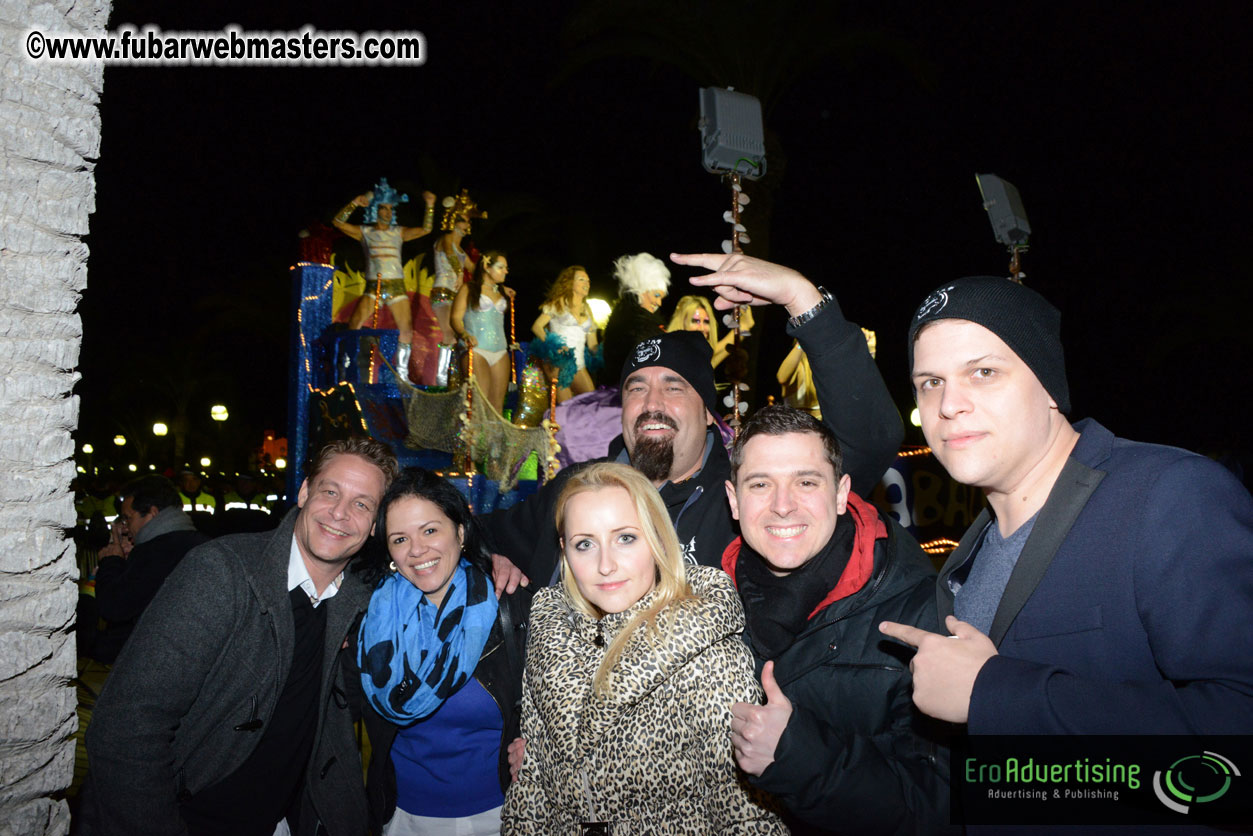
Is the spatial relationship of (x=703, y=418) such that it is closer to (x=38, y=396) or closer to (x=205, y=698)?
(x=205, y=698)

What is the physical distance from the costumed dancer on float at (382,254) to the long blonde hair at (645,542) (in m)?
8.38

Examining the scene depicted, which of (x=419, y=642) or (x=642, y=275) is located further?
(x=642, y=275)

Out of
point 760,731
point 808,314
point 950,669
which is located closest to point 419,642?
point 760,731

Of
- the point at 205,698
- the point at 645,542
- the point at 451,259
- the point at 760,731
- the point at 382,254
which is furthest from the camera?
the point at 382,254

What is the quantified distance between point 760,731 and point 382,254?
33.0ft

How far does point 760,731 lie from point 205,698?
6.35ft

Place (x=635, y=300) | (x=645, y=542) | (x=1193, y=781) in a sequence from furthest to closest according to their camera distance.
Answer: (x=635, y=300)
(x=645, y=542)
(x=1193, y=781)

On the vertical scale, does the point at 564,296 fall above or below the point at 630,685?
above

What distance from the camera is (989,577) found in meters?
1.96

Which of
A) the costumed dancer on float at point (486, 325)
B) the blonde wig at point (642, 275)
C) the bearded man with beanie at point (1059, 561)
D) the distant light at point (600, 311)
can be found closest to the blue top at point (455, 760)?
the bearded man with beanie at point (1059, 561)

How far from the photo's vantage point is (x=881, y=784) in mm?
1896

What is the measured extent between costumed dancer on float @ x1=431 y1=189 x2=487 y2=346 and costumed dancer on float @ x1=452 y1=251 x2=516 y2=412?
27 cm

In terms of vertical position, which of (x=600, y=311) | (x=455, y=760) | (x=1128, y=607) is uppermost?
(x=600, y=311)

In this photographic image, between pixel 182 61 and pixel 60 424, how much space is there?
1.71 m
